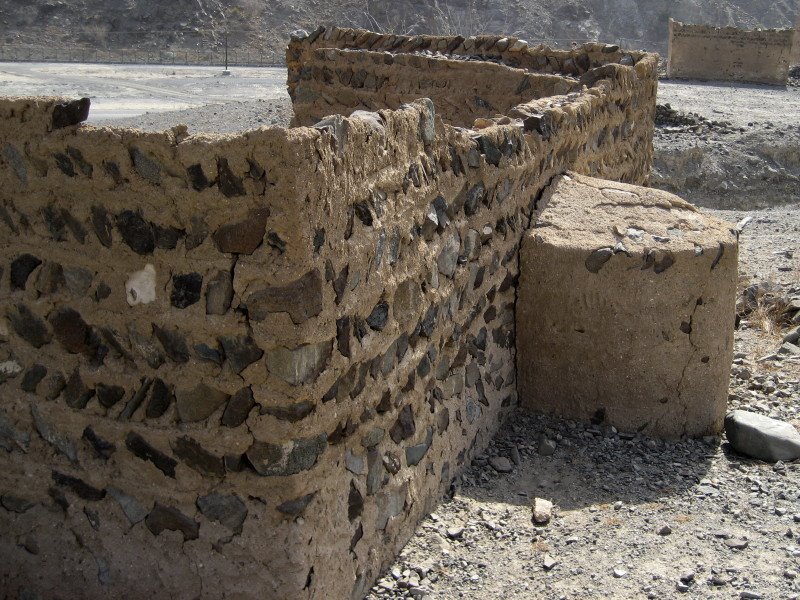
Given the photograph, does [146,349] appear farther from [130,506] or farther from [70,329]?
[130,506]

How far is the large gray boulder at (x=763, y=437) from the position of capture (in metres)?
4.75

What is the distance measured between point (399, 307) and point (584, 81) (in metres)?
4.35

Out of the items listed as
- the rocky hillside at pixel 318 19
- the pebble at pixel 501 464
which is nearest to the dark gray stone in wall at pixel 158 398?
the pebble at pixel 501 464

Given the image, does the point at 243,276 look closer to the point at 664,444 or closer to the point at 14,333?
the point at 14,333

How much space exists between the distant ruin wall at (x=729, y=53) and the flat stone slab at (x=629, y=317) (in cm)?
2001

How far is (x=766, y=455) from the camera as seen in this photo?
477cm

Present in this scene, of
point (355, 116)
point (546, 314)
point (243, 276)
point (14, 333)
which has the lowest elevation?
point (546, 314)

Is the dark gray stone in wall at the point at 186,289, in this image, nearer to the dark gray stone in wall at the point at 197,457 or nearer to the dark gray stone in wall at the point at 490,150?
the dark gray stone in wall at the point at 197,457

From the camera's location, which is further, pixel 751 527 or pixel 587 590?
pixel 751 527

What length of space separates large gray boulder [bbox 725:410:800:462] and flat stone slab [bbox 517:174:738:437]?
6.2 inches

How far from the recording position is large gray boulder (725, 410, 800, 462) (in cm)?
475

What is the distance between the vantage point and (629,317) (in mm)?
4820

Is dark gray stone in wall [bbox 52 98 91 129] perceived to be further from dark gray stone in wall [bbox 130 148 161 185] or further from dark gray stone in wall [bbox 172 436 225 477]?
dark gray stone in wall [bbox 172 436 225 477]

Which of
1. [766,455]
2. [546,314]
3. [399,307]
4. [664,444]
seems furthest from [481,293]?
[766,455]
